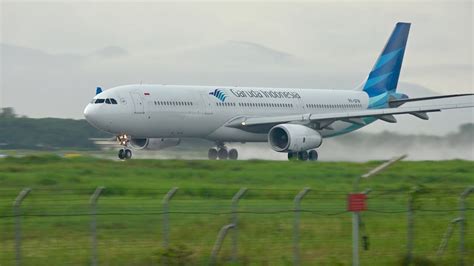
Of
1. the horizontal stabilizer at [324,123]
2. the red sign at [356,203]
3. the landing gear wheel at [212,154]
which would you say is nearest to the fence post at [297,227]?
the red sign at [356,203]

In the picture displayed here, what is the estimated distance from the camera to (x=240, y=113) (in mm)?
49250

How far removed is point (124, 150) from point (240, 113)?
772cm

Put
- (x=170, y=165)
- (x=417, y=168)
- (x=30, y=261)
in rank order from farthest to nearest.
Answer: (x=417, y=168), (x=170, y=165), (x=30, y=261)

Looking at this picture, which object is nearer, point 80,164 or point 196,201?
point 196,201

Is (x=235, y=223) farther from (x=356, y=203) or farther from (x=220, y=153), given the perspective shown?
(x=220, y=153)

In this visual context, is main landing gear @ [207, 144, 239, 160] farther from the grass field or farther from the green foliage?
the green foliage

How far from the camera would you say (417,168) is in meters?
36.9

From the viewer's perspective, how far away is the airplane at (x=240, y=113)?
143ft

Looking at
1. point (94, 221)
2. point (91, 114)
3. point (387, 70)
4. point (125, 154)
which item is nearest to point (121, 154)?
point (125, 154)

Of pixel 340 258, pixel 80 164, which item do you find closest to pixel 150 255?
pixel 340 258

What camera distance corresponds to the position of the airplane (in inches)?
1721

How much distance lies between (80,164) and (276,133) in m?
18.0

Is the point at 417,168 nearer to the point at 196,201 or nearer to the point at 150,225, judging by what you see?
the point at 196,201

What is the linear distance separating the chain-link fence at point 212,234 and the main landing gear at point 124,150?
74.0ft
